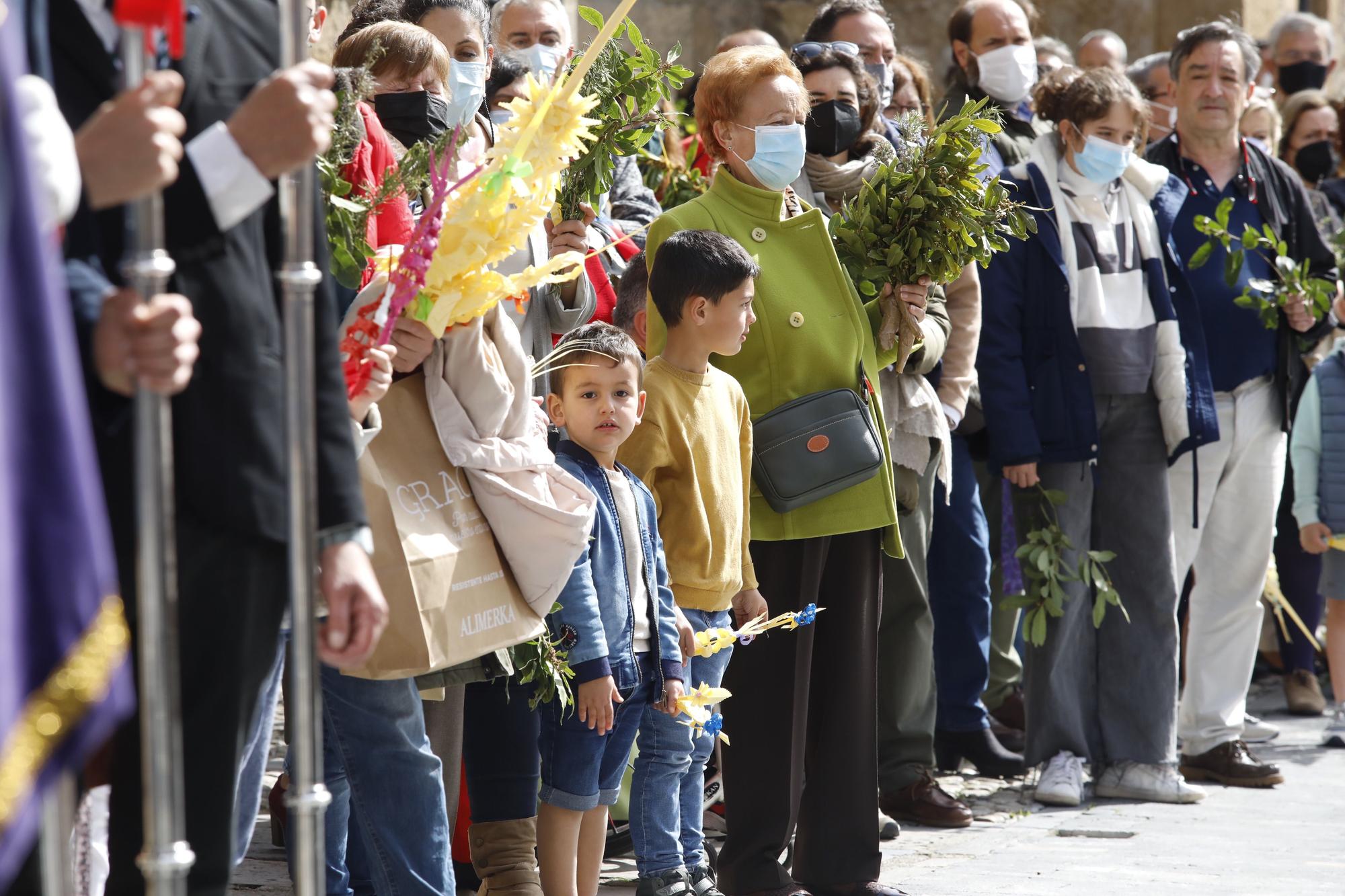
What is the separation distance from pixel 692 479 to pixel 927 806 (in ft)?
5.91

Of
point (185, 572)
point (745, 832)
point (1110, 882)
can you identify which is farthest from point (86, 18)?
point (1110, 882)

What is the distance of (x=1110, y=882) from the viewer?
190 inches

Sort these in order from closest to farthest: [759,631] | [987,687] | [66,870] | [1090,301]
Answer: [66,870]
[759,631]
[1090,301]
[987,687]

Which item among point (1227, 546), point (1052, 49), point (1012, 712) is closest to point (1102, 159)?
point (1227, 546)

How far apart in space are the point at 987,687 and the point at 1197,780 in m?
0.87

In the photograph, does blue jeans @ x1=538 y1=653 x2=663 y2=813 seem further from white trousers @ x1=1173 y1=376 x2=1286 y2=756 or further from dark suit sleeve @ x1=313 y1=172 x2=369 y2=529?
white trousers @ x1=1173 y1=376 x2=1286 y2=756

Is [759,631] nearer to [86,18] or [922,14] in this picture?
[86,18]

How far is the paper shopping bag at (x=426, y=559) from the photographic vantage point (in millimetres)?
3318

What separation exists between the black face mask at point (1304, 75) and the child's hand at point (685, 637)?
720 cm

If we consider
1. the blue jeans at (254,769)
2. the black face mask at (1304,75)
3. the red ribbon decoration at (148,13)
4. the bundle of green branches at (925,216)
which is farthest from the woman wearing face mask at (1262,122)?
the red ribbon decoration at (148,13)

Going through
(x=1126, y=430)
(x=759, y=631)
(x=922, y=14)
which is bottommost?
(x=759, y=631)

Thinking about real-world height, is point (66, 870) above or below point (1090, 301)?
below

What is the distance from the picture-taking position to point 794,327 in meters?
4.58

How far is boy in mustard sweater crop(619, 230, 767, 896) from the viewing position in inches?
166
